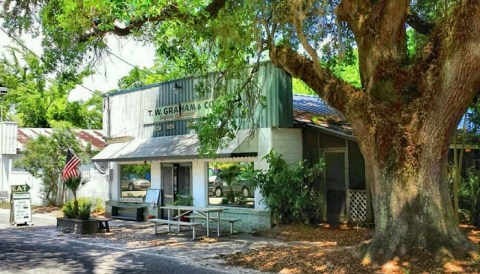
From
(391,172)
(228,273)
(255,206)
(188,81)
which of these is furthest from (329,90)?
(188,81)

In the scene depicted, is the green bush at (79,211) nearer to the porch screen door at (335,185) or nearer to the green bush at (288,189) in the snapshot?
the green bush at (288,189)

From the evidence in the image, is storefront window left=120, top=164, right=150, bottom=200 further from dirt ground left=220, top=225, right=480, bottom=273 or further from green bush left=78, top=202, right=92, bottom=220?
dirt ground left=220, top=225, right=480, bottom=273

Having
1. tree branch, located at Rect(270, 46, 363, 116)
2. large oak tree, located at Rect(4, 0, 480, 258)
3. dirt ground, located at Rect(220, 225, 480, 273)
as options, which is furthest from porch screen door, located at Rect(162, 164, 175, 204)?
tree branch, located at Rect(270, 46, 363, 116)

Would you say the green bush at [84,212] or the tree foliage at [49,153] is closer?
the green bush at [84,212]

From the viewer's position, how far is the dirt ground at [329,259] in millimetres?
8150

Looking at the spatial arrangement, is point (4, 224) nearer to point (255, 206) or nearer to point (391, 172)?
point (255, 206)

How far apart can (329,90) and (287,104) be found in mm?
5577

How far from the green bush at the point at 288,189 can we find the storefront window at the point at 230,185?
0.74 meters

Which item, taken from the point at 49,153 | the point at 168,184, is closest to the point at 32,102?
the point at 49,153

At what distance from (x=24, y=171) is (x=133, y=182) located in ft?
34.9

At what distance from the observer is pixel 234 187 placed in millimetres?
16078

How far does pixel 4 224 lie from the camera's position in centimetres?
1770

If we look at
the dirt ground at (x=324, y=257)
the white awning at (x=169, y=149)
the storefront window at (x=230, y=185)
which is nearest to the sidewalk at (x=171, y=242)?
the dirt ground at (x=324, y=257)

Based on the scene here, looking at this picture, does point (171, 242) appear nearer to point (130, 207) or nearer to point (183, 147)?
point (183, 147)
